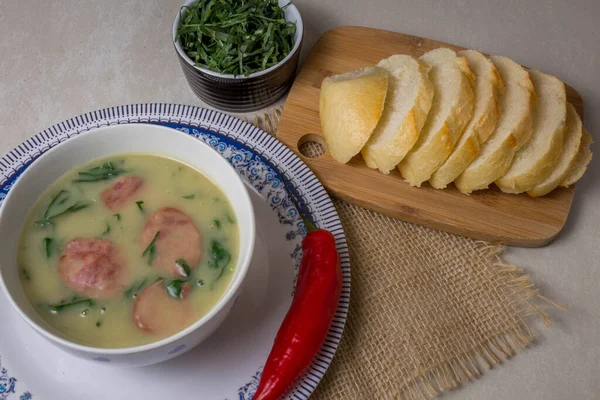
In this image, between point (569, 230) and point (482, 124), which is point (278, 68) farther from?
point (569, 230)

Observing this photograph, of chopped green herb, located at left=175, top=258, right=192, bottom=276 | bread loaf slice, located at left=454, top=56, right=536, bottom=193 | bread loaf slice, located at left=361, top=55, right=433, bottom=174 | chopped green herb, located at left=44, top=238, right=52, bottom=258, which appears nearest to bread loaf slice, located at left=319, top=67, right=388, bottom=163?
bread loaf slice, located at left=361, top=55, right=433, bottom=174

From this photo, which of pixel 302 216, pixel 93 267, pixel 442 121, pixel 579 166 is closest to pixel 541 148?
pixel 579 166

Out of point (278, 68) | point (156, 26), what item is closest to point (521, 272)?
point (278, 68)

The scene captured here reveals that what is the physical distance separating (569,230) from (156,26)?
2480mm

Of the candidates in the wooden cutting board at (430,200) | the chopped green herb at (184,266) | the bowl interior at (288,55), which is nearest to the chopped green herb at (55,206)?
the chopped green herb at (184,266)

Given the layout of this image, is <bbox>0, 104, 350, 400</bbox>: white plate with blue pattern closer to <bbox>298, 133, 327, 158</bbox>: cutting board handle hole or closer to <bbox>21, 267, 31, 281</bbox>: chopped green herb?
<bbox>21, 267, 31, 281</bbox>: chopped green herb

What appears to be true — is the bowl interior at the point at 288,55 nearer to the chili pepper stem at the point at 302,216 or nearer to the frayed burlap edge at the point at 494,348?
the chili pepper stem at the point at 302,216

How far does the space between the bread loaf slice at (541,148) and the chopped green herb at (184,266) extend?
4.99 feet

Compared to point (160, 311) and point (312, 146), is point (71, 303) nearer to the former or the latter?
point (160, 311)

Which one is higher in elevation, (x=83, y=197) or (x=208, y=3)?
(x=208, y=3)

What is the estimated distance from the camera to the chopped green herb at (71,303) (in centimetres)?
187

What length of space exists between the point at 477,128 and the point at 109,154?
1.54 meters

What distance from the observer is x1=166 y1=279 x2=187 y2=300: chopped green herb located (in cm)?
191

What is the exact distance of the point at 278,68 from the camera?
282cm
